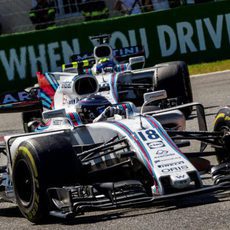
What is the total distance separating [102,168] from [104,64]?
7489 millimetres

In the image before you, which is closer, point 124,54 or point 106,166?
point 106,166

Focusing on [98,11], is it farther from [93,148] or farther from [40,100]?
[93,148]

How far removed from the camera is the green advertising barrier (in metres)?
21.9

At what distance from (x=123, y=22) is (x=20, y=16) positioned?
12.2 feet

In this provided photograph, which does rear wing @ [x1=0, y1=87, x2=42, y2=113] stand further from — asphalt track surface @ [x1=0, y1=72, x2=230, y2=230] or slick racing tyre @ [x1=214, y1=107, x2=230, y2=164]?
slick racing tyre @ [x1=214, y1=107, x2=230, y2=164]

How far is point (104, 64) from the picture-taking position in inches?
626

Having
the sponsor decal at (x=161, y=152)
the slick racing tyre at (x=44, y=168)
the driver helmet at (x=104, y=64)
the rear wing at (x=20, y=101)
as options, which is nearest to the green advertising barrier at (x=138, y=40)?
the driver helmet at (x=104, y=64)

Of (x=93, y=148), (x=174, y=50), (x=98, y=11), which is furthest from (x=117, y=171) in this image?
(x=98, y=11)

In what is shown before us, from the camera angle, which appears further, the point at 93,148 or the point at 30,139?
the point at 93,148

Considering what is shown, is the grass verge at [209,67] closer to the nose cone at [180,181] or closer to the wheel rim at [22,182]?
the wheel rim at [22,182]

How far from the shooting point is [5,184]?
8742mm

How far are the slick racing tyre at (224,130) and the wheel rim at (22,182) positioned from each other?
2012mm

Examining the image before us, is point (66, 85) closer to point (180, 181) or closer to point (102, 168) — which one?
point (102, 168)

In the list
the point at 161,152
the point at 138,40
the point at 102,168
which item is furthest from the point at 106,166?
the point at 138,40
